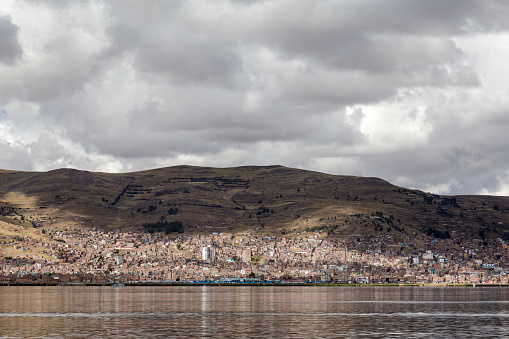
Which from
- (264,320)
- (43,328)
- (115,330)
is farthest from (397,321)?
(43,328)

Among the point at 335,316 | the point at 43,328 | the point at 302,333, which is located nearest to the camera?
the point at 302,333

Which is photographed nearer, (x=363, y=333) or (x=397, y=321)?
(x=363, y=333)

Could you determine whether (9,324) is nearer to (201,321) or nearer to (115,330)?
(115,330)

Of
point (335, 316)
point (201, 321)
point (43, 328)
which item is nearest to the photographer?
point (43, 328)

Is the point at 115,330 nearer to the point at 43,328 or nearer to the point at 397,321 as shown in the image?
the point at 43,328

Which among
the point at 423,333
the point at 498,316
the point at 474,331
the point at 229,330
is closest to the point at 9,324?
the point at 229,330

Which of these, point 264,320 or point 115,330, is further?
point 264,320

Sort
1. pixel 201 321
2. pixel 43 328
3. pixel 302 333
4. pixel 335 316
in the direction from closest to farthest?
1. pixel 302 333
2. pixel 43 328
3. pixel 201 321
4. pixel 335 316

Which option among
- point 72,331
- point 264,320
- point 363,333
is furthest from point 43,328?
point 363,333
